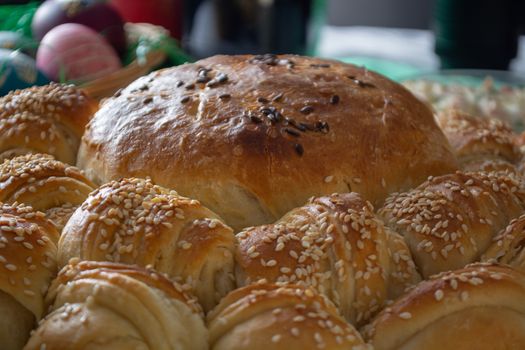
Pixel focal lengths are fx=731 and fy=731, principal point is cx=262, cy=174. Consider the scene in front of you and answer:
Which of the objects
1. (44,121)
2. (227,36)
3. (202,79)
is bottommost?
(227,36)

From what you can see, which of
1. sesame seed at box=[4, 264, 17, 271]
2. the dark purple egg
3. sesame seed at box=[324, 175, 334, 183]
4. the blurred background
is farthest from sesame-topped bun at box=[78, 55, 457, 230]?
the dark purple egg

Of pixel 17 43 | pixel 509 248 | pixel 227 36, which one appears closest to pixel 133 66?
pixel 17 43

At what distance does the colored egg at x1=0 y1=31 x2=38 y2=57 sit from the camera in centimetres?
333

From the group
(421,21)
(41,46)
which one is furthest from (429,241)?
(421,21)

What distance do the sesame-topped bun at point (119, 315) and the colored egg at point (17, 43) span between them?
78.8 inches

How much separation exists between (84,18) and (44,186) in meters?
2.08

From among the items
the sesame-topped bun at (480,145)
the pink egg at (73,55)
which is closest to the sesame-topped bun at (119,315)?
the sesame-topped bun at (480,145)

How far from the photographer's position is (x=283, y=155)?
6.11ft

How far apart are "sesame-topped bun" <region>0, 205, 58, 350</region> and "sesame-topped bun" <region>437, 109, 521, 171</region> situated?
128 cm

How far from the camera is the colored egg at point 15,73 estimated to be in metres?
3.00

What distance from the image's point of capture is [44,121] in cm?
210

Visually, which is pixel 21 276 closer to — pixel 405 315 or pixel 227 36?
pixel 405 315

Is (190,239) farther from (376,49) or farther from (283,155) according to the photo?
(376,49)

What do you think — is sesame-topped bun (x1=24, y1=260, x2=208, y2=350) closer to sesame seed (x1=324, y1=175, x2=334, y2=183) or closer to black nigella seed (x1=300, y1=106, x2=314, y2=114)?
sesame seed (x1=324, y1=175, x2=334, y2=183)
